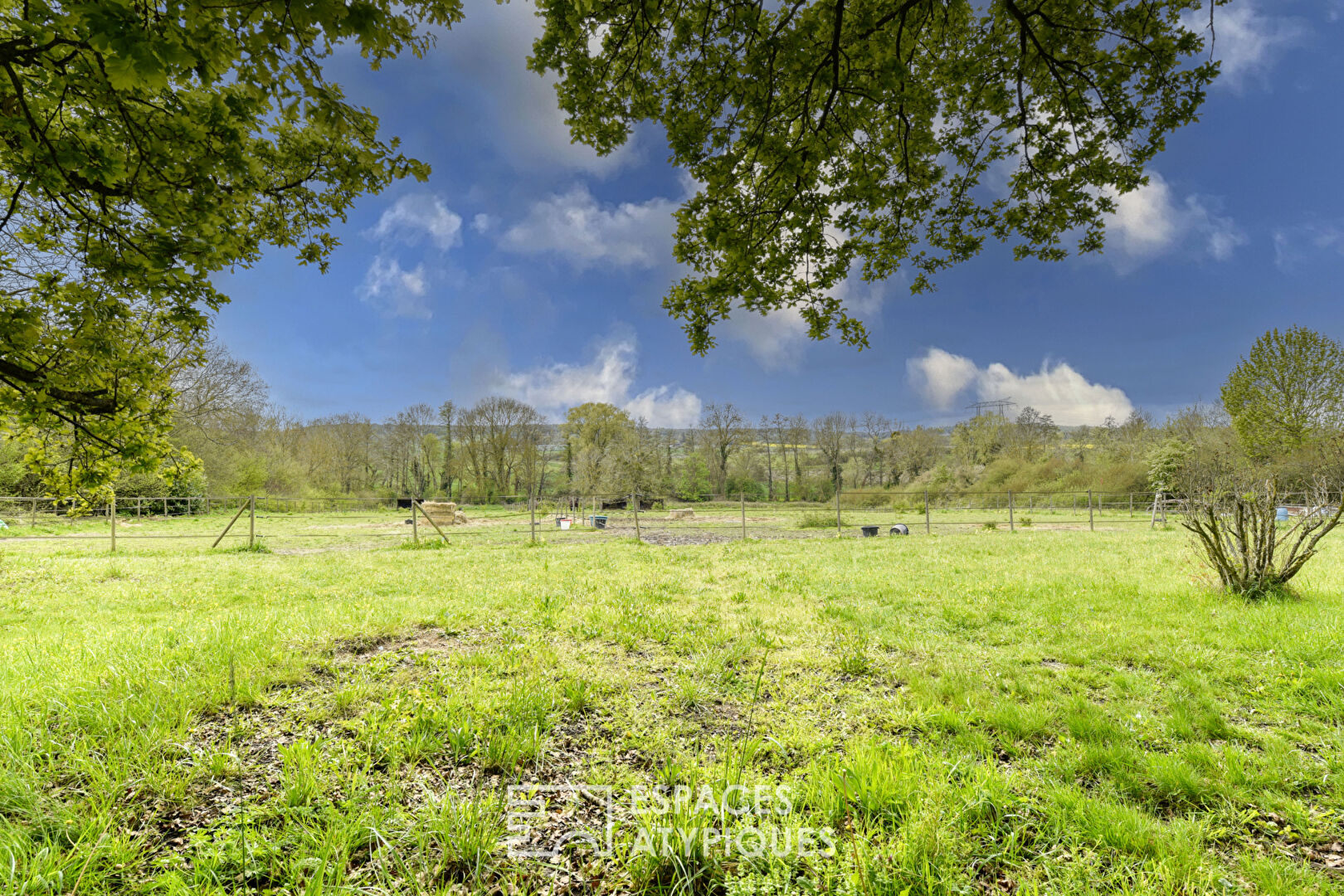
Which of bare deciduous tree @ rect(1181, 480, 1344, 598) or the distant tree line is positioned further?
the distant tree line

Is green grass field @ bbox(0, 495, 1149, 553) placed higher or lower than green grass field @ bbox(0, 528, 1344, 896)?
lower

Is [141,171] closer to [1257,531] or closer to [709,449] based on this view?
[1257,531]

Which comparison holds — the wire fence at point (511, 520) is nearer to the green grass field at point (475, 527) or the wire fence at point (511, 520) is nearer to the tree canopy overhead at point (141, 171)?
the green grass field at point (475, 527)

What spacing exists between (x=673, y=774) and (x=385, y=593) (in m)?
6.63

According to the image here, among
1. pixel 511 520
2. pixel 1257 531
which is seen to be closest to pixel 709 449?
pixel 511 520

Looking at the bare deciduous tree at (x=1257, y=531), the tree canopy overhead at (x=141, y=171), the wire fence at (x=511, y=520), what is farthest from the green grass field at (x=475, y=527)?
the bare deciduous tree at (x=1257, y=531)

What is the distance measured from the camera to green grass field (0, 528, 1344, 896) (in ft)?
6.17

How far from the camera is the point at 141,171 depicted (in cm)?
393

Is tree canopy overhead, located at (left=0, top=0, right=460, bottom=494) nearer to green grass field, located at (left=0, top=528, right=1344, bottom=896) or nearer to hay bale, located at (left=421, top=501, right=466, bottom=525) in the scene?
green grass field, located at (left=0, top=528, right=1344, bottom=896)

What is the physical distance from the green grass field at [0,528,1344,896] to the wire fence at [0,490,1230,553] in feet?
18.6

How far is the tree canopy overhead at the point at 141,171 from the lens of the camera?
2.43 m

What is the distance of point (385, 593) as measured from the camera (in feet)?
24.3

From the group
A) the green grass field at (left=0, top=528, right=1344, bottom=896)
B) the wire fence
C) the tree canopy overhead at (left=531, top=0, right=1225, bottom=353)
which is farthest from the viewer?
the wire fence

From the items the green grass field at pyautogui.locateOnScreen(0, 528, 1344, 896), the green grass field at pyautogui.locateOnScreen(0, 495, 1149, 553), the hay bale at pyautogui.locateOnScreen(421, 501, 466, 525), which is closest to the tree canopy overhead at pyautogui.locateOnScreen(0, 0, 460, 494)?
the green grass field at pyautogui.locateOnScreen(0, 528, 1344, 896)
